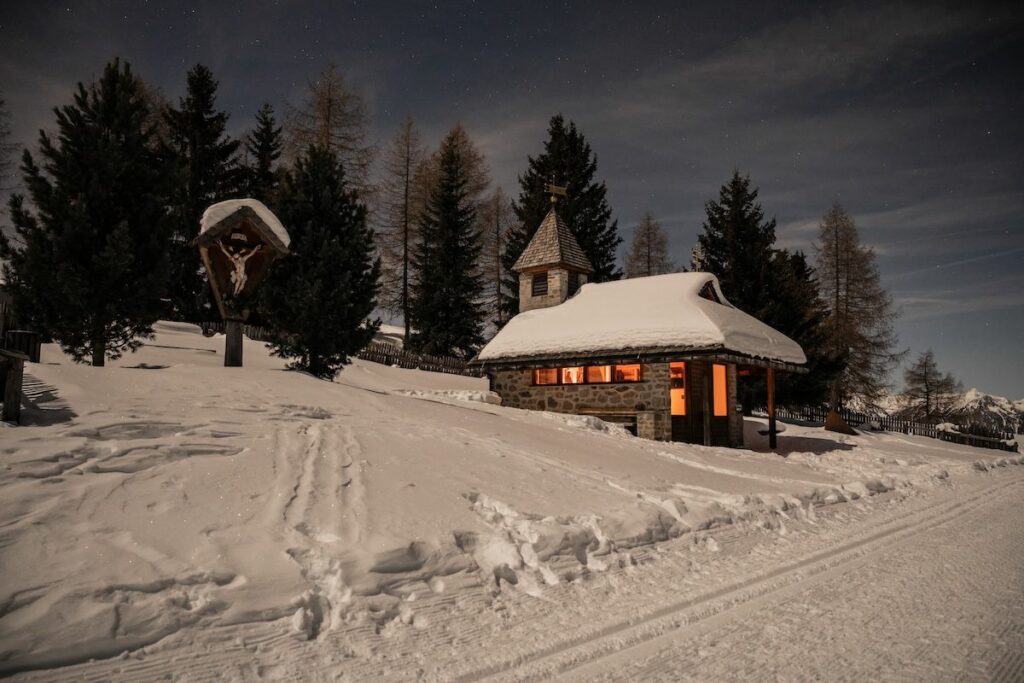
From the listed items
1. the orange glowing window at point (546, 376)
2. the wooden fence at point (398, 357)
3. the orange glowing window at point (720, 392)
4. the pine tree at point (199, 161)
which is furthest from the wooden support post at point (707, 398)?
the pine tree at point (199, 161)

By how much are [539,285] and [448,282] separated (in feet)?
27.7

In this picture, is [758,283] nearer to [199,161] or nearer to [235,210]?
[235,210]

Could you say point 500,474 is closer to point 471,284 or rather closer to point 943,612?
point 943,612

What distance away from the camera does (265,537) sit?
3881 millimetres

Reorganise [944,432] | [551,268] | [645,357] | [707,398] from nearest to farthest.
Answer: [645,357]
[707,398]
[551,268]
[944,432]

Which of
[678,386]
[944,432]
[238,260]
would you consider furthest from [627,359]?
[944,432]

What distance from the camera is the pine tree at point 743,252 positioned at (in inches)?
922

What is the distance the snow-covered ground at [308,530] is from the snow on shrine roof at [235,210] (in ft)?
12.6

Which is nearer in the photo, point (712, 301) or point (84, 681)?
point (84, 681)

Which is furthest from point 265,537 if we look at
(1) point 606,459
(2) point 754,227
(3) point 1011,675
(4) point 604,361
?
(2) point 754,227

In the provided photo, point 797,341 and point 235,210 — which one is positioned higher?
point 235,210

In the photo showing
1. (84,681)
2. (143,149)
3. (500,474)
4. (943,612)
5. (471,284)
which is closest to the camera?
(84,681)

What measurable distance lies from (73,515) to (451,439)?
4.40 meters

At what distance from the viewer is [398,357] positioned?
25.2m
